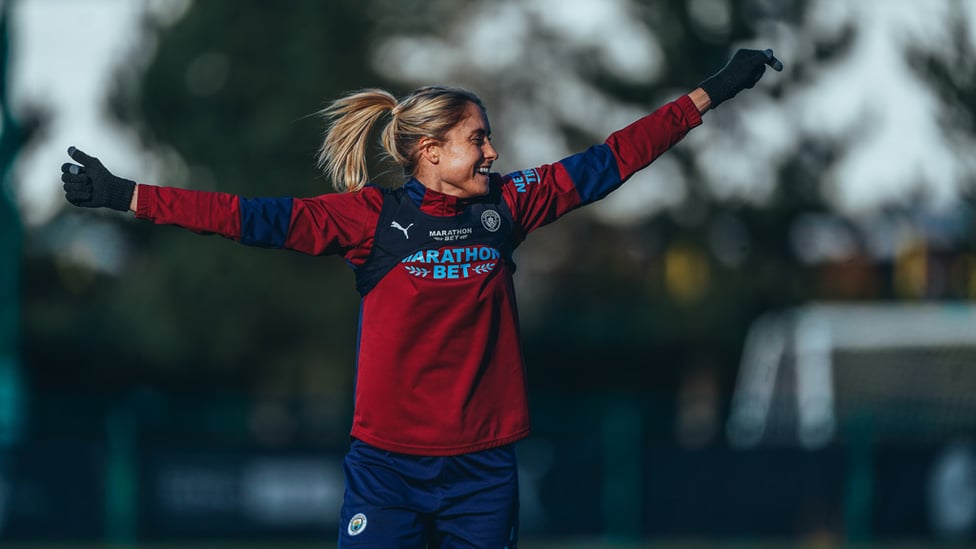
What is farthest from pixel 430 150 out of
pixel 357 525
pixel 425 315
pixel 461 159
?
pixel 357 525

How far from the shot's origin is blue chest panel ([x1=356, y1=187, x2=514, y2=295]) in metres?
4.48

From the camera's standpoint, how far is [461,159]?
4.53 m

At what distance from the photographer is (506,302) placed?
15.1 feet

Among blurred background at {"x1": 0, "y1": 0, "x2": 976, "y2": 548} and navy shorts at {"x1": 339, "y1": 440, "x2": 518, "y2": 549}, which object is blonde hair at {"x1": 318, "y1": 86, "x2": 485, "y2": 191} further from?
blurred background at {"x1": 0, "y1": 0, "x2": 976, "y2": 548}

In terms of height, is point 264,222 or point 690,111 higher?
point 690,111

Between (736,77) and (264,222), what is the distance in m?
1.70

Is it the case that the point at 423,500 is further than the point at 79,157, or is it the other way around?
the point at 423,500

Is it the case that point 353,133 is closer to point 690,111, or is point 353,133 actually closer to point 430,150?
point 430,150

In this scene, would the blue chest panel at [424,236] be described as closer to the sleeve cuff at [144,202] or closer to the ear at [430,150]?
the ear at [430,150]

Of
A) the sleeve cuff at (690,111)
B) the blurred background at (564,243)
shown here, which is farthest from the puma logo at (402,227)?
the blurred background at (564,243)

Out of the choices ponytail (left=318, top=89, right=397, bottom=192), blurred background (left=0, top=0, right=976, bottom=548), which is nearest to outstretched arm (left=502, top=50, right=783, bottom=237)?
ponytail (left=318, top=89, right=397, bottom=192)

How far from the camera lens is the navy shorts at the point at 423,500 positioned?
14.6 ft

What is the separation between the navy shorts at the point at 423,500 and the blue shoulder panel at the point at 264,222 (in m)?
0.74

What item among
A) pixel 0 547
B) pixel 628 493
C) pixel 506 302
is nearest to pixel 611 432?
pixel 628 493
